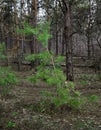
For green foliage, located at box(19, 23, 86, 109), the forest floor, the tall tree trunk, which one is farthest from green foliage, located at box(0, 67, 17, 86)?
the tall tree trunk

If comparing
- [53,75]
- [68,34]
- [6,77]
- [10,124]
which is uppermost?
[68,34]

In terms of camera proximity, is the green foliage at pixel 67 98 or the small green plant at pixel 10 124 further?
the green foliage at pixel 67 98

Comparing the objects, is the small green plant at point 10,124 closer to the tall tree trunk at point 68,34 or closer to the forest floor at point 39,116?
the forest floor at point 39,116

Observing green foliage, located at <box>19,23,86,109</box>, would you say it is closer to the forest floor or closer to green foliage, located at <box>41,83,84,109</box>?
green foliage, located at <box>41,83,84,109</box>

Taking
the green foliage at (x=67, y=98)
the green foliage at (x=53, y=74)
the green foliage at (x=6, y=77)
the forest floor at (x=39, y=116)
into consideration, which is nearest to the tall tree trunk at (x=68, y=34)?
the forest floor at (x=39, y=116)

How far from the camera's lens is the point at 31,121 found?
709cm

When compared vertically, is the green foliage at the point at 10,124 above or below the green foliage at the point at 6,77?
below

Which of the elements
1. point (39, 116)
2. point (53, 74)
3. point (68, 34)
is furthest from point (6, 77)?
point (68, 34)

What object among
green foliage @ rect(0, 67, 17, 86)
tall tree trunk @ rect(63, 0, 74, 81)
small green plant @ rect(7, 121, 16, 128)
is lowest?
small green plant @ rect(7, 121, 16, 128)

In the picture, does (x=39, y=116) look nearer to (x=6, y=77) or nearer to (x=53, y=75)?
(x=53, y=75)

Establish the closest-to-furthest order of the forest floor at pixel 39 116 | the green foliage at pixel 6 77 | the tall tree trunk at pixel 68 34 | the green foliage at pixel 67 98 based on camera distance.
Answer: the forest floor at pixel 39 116 → the green foliage at pixel 67 98 → the green foliage at pixel 6 77 → the tall tree trunk at pixel 68 34

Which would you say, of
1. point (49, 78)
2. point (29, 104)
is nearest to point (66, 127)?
point (49, 78)

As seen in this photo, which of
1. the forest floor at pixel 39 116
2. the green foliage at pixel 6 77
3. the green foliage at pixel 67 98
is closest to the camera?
the forest floor at pixel 39 116

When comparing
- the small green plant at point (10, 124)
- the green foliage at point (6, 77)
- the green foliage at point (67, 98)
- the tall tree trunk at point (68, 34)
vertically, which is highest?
the tall tree trunk at point (68, 34)
